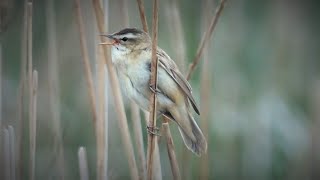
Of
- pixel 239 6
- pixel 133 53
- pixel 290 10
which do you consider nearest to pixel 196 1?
pixel 239 6

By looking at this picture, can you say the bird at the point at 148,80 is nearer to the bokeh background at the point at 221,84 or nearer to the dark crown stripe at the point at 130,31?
the dark crown stripe at the point at 130,31

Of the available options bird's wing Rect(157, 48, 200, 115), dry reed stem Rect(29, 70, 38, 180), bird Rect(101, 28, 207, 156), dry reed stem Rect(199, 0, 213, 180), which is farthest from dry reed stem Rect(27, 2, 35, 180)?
dry reed stem Rect(199, 0, 213, 180)

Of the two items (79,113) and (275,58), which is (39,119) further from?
(275,58)

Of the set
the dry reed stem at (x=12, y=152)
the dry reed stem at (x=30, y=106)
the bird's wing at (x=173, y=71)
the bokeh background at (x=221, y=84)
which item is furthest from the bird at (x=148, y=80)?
the dry reed stem at (x=12, y=152)

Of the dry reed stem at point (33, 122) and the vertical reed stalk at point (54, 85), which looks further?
the vertical reed stalk at point (54, 85)

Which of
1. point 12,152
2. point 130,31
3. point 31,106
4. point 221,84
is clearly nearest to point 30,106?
point 31,106

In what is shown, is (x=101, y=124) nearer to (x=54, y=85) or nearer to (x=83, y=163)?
(x=83, y=163)
